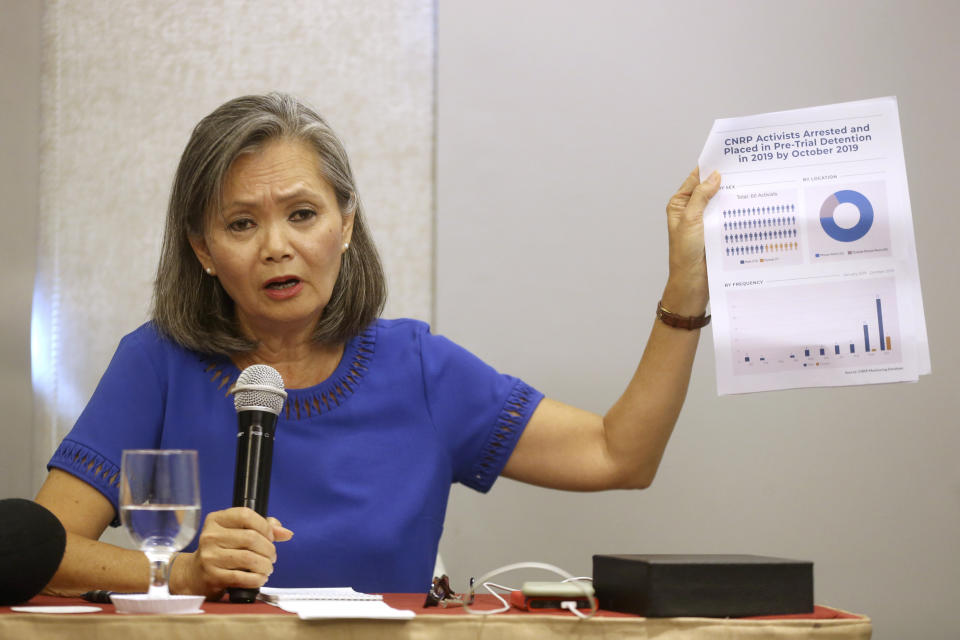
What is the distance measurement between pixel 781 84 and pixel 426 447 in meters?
1.60

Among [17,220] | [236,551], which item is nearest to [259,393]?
[236,551]

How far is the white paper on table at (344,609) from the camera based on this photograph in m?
1.04

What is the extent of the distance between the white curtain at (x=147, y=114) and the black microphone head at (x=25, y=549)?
1720mm

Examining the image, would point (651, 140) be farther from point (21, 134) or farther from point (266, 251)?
point (21, 134)

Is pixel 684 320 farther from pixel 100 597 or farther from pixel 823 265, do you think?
pixel 100 597

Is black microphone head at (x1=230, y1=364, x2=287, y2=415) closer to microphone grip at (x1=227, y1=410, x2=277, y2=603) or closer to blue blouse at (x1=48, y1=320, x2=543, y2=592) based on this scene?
microphone grip at (x1=227, y1=410, x2=277, y2=603)

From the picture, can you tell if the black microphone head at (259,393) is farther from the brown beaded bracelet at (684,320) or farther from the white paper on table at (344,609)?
the brown beaded bracelet at (684,320)

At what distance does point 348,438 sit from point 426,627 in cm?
83

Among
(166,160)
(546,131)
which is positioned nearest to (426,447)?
(546,131)

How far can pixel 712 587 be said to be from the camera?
1108mm

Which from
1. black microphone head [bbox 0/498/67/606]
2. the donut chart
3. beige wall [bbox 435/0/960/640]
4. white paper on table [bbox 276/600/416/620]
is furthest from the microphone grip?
beige wall [bbox 435/0/960/640]

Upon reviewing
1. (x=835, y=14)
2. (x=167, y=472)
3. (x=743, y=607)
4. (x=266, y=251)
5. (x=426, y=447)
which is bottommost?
(x=743, y=607)

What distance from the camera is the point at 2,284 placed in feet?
8.82

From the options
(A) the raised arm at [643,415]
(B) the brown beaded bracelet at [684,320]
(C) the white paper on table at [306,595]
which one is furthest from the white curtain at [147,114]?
(C) the white paper on table at [306,595]
